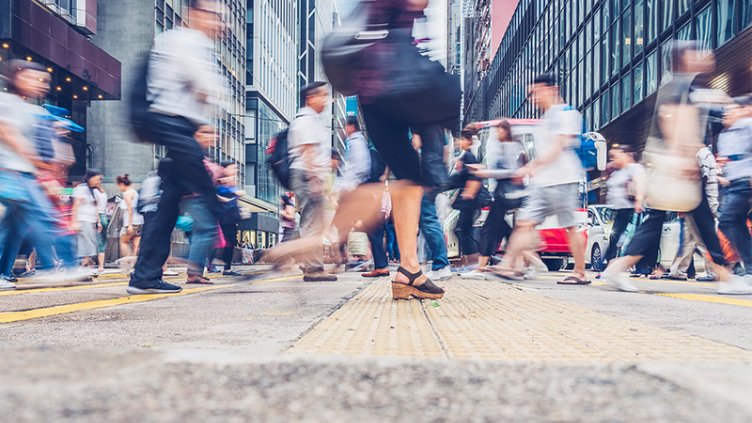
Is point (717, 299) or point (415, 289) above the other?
point (415, 289)

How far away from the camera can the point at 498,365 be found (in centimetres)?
161

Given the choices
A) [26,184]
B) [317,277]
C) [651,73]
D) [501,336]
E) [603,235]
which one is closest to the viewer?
[501,336]

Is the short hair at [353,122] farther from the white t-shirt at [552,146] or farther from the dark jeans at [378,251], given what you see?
the white t-shirt at [552,146]

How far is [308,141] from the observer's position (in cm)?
557

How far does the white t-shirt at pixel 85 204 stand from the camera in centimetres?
1006

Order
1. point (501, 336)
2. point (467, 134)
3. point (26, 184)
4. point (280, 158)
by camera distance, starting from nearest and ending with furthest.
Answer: point (501, 336) < point (26, 184) < point (280, 158) < point (467, 134)

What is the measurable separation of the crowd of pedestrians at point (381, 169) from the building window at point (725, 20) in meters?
9.77

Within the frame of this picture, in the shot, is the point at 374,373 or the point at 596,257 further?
the point at 596,257

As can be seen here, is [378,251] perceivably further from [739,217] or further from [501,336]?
[501,336]

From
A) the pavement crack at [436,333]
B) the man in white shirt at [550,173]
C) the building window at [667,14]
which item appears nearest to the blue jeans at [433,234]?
the man in white shirt at [550,173]

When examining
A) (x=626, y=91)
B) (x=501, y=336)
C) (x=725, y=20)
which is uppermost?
(x=725, y=20)

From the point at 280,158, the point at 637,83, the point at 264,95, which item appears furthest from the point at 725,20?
the point at 264,95

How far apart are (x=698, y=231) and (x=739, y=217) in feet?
1.39

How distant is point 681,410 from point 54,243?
5367 mm
